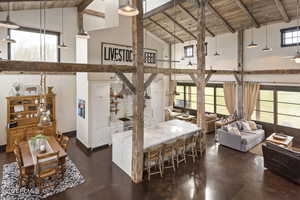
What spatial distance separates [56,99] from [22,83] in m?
1.46

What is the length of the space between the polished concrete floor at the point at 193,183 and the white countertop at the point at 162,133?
0.98 metres

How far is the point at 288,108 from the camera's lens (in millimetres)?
7770

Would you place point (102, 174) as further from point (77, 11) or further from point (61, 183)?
point (77, 11)

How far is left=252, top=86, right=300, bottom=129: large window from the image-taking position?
24.8 ft

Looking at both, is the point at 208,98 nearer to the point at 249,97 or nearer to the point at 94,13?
the point at 249,97

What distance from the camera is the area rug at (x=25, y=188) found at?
422cm

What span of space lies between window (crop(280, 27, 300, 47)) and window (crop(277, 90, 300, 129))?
2.10 m

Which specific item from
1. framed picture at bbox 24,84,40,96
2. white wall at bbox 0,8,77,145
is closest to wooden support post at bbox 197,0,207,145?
white wall at bbox 0,8,77,145

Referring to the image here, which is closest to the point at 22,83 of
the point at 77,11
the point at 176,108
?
the point at 77,11

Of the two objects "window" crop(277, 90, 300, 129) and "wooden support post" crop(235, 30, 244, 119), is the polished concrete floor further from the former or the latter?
"wooden support post" crop(235, 30, 244, 119)

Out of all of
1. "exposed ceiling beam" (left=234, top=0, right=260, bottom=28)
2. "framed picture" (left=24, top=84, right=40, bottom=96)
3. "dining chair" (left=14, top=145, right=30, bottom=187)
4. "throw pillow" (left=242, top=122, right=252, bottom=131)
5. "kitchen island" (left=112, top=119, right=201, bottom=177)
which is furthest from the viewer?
"throw pillow" (left=242, top=122, right=252, bottom=131)

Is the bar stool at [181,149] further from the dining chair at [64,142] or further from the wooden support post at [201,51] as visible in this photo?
the dining chair at [64,142]

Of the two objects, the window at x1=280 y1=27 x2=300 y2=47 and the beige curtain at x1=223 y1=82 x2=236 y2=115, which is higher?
the window at x1=280 y1=27 x2=300 y2=47

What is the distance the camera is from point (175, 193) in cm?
432
